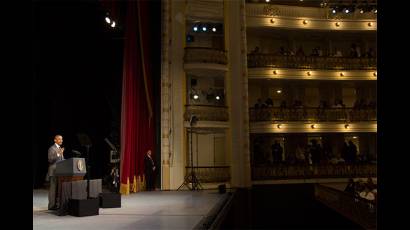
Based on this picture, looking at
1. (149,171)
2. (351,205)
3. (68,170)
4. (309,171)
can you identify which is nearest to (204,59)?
(149,171)

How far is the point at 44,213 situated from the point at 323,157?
43.6ft

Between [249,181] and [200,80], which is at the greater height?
[200,80]

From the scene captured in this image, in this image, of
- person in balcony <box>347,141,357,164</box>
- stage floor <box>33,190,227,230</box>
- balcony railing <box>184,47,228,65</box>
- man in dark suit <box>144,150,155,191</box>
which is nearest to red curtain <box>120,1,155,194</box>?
man in dark suit <box>144,150,155,191</box>

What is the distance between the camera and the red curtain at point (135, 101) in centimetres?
1169

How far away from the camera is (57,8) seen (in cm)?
1088

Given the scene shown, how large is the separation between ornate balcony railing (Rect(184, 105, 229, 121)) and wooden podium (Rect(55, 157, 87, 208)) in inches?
301

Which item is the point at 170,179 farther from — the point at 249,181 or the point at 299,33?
the point at 299,33

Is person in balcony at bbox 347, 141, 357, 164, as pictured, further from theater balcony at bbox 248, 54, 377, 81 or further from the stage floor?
the stage floor

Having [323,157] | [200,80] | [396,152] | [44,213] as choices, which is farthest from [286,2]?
[396,152]

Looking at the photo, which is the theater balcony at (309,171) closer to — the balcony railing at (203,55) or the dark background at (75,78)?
the balcony railing at (203,55)

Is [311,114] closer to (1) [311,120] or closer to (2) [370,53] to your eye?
(1) [311,120]

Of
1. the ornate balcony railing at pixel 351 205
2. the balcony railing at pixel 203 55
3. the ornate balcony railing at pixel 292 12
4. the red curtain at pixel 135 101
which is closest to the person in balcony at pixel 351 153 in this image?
the ornate balcony railing at pixel 351 205

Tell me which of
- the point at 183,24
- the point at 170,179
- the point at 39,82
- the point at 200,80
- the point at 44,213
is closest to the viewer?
the point at 44,213

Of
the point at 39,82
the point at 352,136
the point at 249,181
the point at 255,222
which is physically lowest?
the point at 255,222
